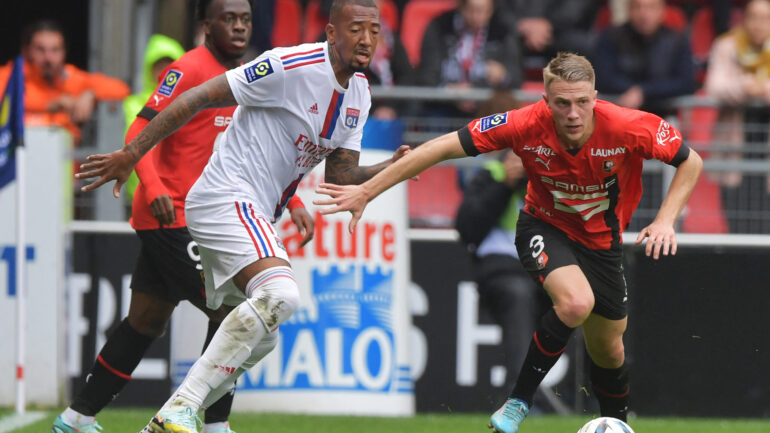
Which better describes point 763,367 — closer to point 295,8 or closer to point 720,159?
point 720,159

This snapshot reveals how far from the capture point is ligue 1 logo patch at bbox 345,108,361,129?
6664 mm

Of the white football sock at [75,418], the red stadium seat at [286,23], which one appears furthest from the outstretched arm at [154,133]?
the red stadium seat at [286,23]

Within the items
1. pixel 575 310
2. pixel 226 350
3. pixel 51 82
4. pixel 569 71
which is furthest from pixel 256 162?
pixel 51 82

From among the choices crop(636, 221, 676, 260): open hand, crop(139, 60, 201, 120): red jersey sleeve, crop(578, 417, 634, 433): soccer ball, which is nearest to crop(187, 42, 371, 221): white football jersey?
crop(139, 60, 201, 120): red jersey sleeve

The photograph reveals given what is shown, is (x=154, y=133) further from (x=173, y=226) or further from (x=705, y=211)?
(x=705, y=211)

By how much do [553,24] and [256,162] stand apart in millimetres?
7184

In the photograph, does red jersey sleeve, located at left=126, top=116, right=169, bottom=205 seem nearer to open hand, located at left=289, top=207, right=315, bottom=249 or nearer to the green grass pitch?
open hand, located at left=289, top=207, right=315, bottom=249

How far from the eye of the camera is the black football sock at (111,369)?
24.2ft

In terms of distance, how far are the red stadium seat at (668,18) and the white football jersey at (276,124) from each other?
7.61 metres

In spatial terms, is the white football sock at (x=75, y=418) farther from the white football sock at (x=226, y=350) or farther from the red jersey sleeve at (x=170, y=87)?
the red jersey sleeve at (x=170, y=87)

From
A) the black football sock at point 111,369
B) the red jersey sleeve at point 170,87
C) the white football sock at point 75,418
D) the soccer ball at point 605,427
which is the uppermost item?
the red jersey sleeve at point 170,87

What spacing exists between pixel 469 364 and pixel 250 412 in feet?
5.75

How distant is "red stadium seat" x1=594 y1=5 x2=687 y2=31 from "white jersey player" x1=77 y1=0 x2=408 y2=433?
7.58 meters

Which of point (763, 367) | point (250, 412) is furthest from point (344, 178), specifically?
point (763, 367)
